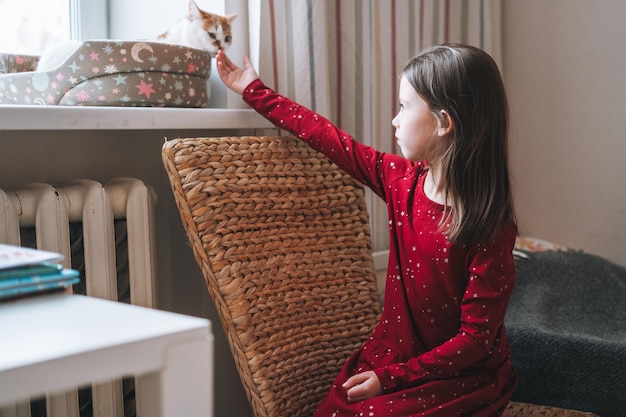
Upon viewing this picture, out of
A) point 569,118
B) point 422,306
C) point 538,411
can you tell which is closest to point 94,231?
point 422,306

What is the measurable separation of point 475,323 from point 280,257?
34cm

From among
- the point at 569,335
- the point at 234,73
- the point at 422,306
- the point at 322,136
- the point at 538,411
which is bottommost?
the point at 538,411

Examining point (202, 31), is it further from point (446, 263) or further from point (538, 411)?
point (538, 411)

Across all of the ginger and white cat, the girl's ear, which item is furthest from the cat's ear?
the girl's ear

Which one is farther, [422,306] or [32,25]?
[32,25]

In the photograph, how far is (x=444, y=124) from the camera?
1.13m

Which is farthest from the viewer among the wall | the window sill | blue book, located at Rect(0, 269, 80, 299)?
the wall

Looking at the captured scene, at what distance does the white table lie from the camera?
52 cm

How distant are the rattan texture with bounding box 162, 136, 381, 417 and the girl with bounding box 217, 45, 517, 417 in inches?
3.4

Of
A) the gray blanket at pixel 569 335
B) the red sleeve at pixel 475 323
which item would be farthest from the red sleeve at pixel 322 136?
the gray blanket at pixel 569 335

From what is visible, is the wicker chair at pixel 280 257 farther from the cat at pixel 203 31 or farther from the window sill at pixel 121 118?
the cat at pixel 203 31

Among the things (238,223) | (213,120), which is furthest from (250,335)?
(213,120)

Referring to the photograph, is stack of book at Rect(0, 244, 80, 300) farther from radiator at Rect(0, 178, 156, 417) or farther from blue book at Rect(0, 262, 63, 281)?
radiator at Rect(0, 178, 156, 417)

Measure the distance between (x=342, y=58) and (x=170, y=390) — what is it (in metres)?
1.06
